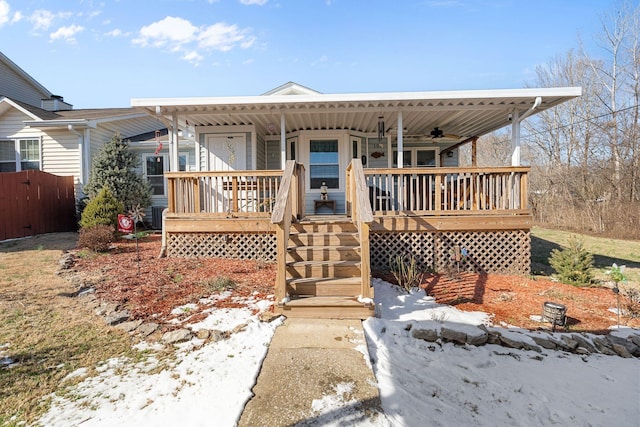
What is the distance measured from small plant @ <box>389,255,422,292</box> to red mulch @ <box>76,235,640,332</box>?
191 mm

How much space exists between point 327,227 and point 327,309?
2.07 metres

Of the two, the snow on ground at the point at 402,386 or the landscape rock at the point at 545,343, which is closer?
the snow on ground at the point at 402,386

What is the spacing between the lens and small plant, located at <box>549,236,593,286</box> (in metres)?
5.54

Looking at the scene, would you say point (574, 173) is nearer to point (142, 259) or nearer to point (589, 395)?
point (589, 395)

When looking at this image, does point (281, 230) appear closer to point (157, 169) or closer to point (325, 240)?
point (325, 240)

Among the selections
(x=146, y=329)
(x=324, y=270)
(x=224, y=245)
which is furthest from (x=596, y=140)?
(x=146, y=329)

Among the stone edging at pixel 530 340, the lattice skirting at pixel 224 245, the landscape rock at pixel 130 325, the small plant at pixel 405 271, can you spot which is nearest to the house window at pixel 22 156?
the lattice skirting at pixel 224 245

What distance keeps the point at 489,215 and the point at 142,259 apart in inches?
264

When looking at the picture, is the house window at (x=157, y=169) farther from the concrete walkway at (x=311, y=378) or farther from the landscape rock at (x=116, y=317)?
the concrete walkway at (x=311, y=378)

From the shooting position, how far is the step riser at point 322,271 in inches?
171

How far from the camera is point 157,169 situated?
1223cm

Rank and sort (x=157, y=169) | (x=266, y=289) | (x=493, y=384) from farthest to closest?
1. (x=157, y=169)
2. (x=266, y=289)
3. (x=493, y=384)

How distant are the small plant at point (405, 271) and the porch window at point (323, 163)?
3.78 m

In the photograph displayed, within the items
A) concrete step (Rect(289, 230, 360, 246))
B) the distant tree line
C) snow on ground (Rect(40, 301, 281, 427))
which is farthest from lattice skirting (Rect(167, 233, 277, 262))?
the distant tree line
